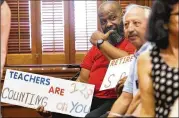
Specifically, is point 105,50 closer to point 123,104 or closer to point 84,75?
point 84,75

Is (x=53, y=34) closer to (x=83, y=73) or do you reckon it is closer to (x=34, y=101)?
(x=83, y=73)

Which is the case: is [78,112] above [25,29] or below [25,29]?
below

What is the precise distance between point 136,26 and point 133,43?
92 mm

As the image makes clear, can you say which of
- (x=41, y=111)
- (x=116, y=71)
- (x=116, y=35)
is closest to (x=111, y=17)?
(x=116, y=35)

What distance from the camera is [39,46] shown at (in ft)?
14.4

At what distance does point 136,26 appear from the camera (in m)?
2.17

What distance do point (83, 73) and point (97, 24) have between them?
152cm

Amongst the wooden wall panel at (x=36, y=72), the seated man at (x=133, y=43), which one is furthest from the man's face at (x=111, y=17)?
the wooden wall panel at (x=36, y=72)

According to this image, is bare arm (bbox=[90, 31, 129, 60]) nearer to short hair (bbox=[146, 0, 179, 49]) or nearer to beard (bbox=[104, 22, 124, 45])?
beard (bbox=[104, 22, 124, 45])

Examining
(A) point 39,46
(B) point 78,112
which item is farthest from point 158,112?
(A) point 39,46

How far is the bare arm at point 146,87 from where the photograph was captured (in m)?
1.56

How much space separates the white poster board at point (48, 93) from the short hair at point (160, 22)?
1.28m

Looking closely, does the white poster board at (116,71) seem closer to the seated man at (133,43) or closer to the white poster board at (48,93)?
the white poster board at (48,93)

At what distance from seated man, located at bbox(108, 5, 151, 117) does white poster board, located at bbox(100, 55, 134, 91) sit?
12.9 inches
